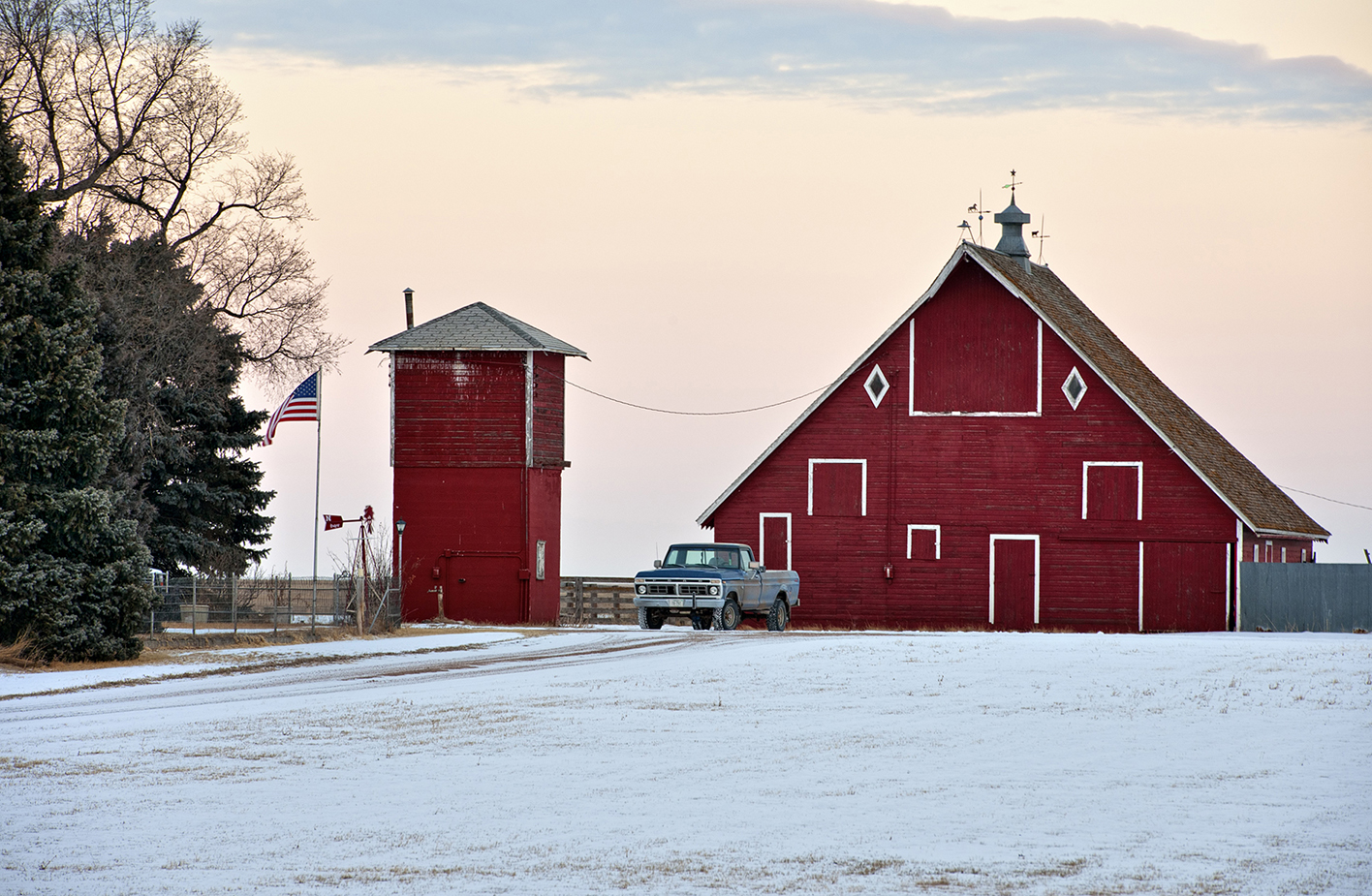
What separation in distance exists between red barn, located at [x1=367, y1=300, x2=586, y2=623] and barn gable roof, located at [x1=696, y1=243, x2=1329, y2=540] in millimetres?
5372

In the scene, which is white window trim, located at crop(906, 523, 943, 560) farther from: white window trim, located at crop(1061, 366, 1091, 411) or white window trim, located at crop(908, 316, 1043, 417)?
white window trim, located at crop(1061, 366, 1091, 411)

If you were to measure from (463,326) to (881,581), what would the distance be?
14.3m

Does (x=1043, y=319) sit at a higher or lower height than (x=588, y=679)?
higher

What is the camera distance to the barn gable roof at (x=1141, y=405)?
4112cm

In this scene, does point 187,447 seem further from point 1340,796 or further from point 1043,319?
point 1340,796

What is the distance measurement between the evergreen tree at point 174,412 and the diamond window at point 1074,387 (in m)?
22.7

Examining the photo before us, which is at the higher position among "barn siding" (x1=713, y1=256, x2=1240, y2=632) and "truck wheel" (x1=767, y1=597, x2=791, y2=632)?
"barn siding" (x1=713, y1=256, x2=1240, y2=632)

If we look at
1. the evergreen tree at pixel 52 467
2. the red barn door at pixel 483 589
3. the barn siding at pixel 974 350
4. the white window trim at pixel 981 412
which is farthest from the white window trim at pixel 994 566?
the evergreen tree at pixel 52 467

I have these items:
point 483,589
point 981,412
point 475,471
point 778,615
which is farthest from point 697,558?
point 475,471

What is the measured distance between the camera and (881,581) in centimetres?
4291

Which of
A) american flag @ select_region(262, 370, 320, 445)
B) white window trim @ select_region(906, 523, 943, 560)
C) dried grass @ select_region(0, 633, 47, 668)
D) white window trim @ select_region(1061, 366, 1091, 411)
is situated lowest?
dried grass @ select_region(0, 633, 47, 668)

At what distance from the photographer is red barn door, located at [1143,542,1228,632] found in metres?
40.1

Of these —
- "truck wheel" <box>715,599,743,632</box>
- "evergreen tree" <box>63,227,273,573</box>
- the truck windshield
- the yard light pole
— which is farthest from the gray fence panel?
"evergreen tree" <box>63,227,273,573</box>

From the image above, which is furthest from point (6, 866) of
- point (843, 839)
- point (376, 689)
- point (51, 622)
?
point (51, 622)
